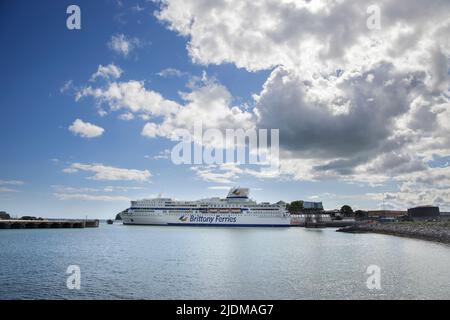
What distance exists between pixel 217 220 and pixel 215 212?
10.4 feet

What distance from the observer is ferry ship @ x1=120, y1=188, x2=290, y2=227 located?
130750mm

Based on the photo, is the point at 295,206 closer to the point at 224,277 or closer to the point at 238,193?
the point at 238,193

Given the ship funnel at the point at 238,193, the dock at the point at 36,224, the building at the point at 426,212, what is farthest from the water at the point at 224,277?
the building at the point at 426,212

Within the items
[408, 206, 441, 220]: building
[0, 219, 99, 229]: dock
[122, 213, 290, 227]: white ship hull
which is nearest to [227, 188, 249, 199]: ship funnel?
[122, 213, 290, 227]: white ship hull

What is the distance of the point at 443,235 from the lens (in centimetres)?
6456

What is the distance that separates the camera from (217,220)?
13238cm

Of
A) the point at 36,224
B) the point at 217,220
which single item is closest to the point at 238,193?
the point at 217,220

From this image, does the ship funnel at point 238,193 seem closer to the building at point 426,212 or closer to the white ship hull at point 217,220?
the white ship hull at point 217,220

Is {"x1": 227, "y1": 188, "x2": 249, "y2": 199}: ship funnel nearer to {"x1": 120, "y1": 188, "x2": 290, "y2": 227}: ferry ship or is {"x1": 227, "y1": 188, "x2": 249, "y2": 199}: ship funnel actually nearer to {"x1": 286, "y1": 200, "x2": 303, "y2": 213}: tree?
{"x1": 120, "y1": 188, "x2": 290, "y2": 227}: ferry ship
